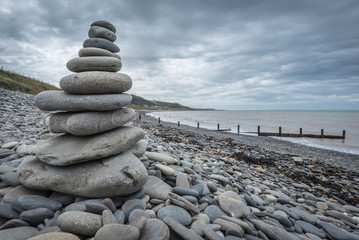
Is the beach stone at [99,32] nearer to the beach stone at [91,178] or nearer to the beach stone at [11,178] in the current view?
the beach stone at [91,178]

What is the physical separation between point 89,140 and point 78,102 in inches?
35.3

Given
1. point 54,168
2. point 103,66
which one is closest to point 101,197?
point 54,168

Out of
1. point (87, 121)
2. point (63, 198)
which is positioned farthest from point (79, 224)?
point (87, 121)

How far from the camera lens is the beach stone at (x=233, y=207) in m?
3.67

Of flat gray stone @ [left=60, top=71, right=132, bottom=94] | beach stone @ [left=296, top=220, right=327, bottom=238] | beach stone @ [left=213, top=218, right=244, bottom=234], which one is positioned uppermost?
flat gray stone @ [left=60, top=71, right=132, bottom=94]

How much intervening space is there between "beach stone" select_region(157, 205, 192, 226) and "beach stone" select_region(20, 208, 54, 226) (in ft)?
5.89

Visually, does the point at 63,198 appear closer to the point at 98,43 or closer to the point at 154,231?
the point at 154,231

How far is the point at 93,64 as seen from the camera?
4.31 metres

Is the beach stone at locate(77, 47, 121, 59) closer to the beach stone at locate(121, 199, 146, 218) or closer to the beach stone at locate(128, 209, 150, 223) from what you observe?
the beach stone at locate(121, 199, 146, 218)

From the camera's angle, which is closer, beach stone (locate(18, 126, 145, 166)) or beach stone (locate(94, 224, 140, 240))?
beach stone (locate(94, 224, 140, 240))

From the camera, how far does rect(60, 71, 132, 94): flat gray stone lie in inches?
156

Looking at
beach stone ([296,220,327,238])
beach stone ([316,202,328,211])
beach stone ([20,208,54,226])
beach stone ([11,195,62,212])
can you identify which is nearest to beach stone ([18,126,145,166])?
beach stone ([11,195,62,212])

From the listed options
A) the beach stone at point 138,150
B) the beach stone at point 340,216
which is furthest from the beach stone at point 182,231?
the beach stone at point 340,216

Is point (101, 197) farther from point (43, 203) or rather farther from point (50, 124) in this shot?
point (50, 124)
